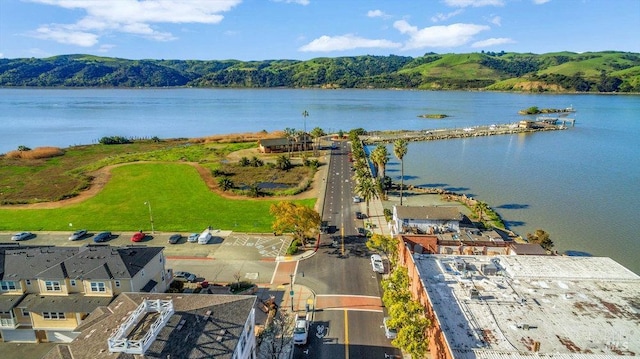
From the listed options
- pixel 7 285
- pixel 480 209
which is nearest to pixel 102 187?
pixel 7 285

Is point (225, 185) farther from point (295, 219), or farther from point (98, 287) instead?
point (98, 287)

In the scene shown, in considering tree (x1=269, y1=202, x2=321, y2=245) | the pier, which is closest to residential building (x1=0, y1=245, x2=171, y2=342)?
tree (x1=269, y1=202, x2=321, y2=245)

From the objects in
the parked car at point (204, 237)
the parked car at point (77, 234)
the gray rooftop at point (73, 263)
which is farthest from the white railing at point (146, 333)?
the parked car at point (77, 234)

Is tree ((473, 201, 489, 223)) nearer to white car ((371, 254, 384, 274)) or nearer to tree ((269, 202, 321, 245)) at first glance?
white car ((371, 254, 384, 274))

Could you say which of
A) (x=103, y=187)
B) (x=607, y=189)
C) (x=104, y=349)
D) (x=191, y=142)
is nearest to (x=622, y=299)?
(x=104, y=349)

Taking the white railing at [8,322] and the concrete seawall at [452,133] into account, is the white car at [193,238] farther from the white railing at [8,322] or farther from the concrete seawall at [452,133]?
the concrete seawall at [452,133]
